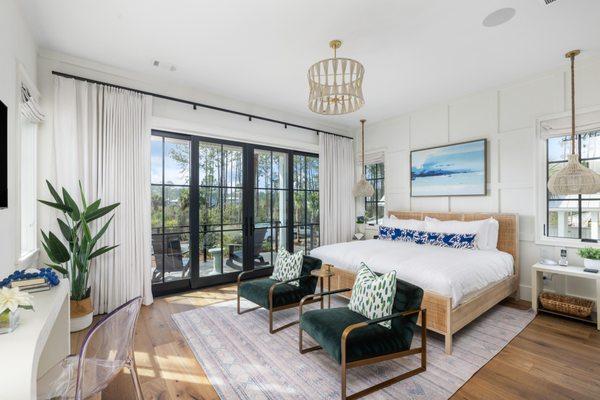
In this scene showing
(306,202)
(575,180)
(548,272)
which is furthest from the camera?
(306,202)

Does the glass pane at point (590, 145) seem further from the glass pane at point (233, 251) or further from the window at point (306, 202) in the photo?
the glass pane at point (233, 251)

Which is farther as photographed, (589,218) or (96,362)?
(589,218)

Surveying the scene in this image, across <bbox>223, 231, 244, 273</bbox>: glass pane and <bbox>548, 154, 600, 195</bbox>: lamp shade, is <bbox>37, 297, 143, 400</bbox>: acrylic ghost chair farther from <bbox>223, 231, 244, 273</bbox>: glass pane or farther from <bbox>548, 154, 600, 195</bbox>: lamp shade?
<bbox>548, 154, 600, 195</bbox>: lamp shade

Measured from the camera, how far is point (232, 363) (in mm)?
2361

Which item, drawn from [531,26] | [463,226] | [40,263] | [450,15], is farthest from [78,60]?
[463,226]

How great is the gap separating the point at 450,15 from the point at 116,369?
3.49 meters

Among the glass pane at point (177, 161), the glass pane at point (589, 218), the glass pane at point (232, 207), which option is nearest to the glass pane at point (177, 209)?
the glass pane at point (177, 161)

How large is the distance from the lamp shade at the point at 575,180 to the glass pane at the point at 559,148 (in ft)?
2.09

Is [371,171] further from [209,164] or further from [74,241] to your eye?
[74,241]

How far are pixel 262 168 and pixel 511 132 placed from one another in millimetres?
3624

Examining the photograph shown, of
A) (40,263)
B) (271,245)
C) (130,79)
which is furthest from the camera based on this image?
(271,245)

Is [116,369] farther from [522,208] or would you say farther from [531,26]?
[522,208]

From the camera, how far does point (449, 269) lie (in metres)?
2.76

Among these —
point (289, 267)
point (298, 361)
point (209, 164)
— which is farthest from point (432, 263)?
point (209, 164)
